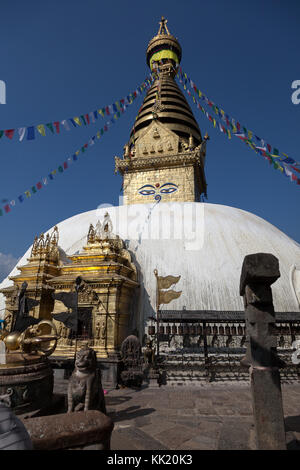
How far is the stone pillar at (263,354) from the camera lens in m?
2.80

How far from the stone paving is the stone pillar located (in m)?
Answer: 0.57

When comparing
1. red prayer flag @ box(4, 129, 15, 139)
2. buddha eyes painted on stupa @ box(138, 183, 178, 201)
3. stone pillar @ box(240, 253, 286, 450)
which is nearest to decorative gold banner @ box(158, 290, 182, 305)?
stone pillar @ box(240, 253, 286, 450)

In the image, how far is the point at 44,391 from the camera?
4.32m

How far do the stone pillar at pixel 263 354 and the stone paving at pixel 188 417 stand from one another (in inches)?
22.6

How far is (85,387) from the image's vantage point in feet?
12.8

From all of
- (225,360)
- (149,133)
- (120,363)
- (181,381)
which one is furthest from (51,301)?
(149,133)

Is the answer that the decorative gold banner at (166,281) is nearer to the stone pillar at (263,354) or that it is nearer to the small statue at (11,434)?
the stone pillar at (263,354)

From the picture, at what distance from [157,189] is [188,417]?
695 inches

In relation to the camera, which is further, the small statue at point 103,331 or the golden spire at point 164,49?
the golden spire at point 164,49

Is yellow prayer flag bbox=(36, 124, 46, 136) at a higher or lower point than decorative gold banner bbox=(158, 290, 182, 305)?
higher

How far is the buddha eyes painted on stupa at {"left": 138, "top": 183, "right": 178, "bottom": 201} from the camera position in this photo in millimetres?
20438

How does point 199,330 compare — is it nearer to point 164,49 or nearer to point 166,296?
point 166,296

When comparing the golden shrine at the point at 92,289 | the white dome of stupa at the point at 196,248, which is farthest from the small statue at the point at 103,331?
the white dome of stupa at the point at 196,248

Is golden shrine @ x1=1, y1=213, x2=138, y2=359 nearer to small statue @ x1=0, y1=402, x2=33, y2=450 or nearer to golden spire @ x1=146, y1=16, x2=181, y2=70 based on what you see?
small statue @ x1=0, y1=402, x2=33, y2=450
